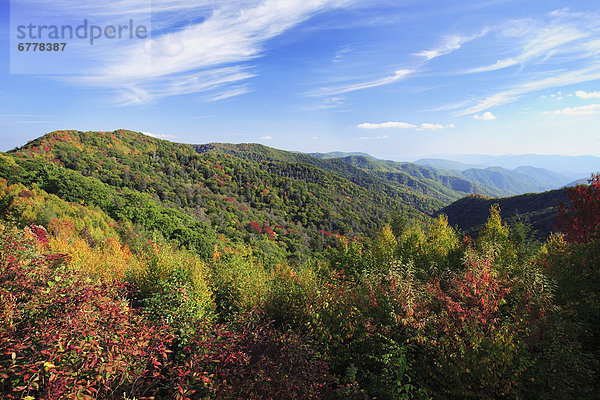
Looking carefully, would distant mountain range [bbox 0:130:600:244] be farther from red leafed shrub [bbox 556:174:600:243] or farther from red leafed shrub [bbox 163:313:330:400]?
red leafed shrub [bbox 163:313:330:400]

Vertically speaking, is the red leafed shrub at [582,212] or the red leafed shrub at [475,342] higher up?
the red leafed shrub at [582,212]

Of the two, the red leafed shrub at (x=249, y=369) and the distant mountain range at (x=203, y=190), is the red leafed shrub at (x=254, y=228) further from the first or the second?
the red leafed shrub at (x=249, y=369)

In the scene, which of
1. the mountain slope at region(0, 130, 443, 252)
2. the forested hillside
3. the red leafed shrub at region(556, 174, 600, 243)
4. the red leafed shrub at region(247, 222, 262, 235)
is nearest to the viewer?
the forested hillside

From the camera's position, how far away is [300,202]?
339 ft

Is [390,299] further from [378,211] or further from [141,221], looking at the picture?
[378,211]

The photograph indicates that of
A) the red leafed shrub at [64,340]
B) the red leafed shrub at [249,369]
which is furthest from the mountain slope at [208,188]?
the red leafed shrub at [249,369]

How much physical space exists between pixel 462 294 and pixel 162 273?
1057cm

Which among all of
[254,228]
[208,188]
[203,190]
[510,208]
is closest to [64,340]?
[254,228]

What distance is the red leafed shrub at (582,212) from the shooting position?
926 centimetres

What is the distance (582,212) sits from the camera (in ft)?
32.4

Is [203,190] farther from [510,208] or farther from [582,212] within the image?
[510,208]

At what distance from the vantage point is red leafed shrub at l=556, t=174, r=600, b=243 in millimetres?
9258

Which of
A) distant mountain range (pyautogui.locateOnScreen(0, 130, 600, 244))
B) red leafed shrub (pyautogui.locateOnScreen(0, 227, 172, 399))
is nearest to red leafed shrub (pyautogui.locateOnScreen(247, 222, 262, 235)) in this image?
distant mountain range (pyautogui.locateOnScreen(0, 130, 600, 244))

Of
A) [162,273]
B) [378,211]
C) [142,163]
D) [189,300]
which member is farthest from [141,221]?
[378,211]
